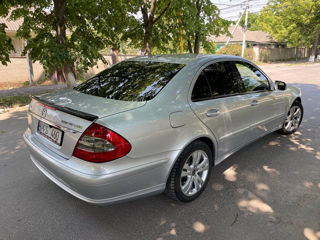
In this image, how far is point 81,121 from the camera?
215 centimetres

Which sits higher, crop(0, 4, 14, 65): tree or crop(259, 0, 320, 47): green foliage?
crop(259, 0, 320, 47): green foliage

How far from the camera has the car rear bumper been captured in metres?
2.09

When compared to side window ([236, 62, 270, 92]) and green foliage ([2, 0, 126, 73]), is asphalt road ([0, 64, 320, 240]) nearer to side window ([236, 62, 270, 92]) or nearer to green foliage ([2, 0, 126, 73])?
side window ([236, 62, 270, 92])

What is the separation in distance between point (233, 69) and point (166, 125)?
5.26ft

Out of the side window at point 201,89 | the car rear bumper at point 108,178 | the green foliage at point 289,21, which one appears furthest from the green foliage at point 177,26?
the green foliage at point 289,21

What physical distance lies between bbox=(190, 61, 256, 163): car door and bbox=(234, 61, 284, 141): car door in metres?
0.14

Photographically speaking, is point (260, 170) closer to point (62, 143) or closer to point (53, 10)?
point (62, 143)

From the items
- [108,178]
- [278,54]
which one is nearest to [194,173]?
[108,178]

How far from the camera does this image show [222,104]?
3.02 metres

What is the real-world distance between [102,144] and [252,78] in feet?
8.62

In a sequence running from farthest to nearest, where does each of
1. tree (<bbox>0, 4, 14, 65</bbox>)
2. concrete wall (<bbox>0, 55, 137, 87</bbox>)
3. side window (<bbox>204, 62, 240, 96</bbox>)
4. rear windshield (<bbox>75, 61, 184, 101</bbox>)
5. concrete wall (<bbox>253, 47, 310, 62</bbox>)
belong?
1. concrete wall (<bbox>253, 47, 310, 62</bbox>)
2. concrete wall (<bbox>0, 55, 137, 87</bbox>)
3. tree (<bbox>0, 4, 14, 65</bbox>)
4. side window (<bbox>204, 62, 240, 96</bbox>)
5. rear windshield (<bbox>75, 61, 184, 101</bbox>)

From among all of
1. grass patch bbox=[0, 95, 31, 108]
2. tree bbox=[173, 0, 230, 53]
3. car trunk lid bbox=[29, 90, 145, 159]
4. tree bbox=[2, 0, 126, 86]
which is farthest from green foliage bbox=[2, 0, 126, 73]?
car trunk lid bbox=[29, 90, 145, 159]

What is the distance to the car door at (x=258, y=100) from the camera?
3.51 meters

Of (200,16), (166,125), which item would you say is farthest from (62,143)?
(200,16)
